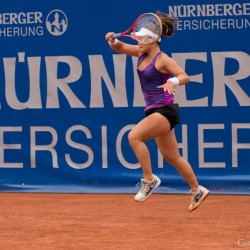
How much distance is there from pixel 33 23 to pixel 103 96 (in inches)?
49.0

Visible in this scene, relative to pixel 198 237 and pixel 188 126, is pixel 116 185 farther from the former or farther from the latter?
pixel 198 237

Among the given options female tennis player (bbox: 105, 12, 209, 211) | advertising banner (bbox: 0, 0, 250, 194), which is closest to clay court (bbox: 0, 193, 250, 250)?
advertising banner (bbox: 0, 0, 250, 194)

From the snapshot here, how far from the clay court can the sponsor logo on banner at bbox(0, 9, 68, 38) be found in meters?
2.00

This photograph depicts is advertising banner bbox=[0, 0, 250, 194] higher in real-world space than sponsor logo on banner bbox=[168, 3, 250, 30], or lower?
lower

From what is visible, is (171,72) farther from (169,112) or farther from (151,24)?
(151,24)

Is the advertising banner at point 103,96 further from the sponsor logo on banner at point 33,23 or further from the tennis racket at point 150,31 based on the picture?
the tennis racket at point 150,31

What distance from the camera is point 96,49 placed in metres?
10.6

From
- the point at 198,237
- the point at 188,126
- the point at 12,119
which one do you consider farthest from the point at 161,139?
the point at 12,119

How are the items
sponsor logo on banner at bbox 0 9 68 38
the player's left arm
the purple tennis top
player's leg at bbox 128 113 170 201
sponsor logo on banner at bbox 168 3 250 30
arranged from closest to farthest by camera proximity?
the player's left arm, player's leg at bbox 128 113 170 201, the purple tennis top, sponsor logo on banner at bbox 168 3 250 30, sponsor logo on banner at bbox 0 9 68 38

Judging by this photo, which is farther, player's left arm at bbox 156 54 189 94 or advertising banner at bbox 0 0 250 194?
advertising banner at bbox 0 0 250 194

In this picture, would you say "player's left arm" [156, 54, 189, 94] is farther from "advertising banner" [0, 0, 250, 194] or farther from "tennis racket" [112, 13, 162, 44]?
"advertising banner" [0, 0, 250, 194]

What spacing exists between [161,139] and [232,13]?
124 inches

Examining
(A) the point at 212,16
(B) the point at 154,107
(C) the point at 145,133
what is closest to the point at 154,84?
(B) the point at 154,107

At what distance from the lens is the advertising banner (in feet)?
33.8
